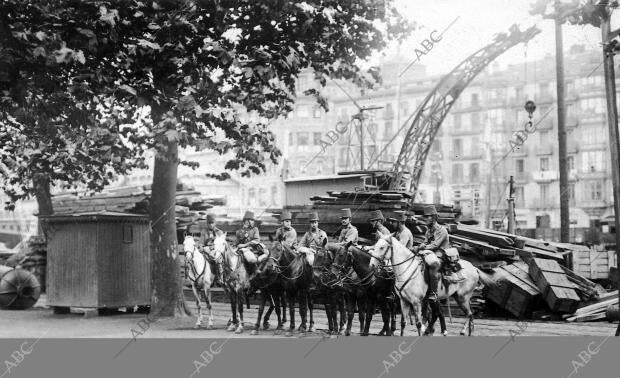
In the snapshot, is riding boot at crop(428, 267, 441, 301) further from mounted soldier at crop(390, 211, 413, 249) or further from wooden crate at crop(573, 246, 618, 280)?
wooden crate at crop(573, 246, 618, 280)

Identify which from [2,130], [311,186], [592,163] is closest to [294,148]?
[592,163]

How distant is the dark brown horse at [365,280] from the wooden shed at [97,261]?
27.5 feet

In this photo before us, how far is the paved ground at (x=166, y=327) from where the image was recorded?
57.7 ft

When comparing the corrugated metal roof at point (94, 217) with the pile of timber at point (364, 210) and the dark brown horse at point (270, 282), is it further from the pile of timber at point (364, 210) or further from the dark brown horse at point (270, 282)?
the dark brown horse at point (270, 282)

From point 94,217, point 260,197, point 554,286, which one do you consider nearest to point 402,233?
point 554,286

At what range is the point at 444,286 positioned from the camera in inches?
655

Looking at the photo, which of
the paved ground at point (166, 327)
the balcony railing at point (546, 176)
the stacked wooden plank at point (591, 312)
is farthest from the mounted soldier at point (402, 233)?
the balcony railing at point (546, 176)

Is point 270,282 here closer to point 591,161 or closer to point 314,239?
point 314,239

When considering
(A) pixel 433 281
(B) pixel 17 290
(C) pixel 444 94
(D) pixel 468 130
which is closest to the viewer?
(A) pixel 433 281

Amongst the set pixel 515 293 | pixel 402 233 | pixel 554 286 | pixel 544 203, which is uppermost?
pixel 402 233

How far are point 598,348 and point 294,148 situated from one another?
67.5 m

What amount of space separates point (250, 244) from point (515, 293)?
24.1 feet

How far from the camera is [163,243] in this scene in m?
20.2

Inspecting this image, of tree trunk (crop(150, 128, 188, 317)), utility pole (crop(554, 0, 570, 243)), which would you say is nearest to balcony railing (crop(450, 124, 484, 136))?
utility pole (crop(554, 0, 570, 243))
